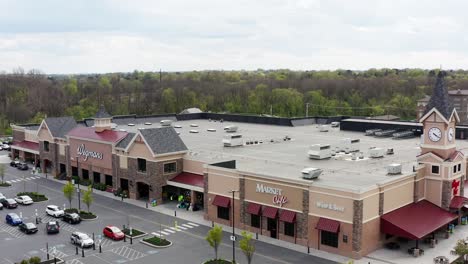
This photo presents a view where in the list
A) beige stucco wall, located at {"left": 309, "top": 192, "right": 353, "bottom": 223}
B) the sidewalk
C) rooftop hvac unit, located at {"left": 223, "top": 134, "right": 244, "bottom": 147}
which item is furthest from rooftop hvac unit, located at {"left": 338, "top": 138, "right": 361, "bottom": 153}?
the sidewalk

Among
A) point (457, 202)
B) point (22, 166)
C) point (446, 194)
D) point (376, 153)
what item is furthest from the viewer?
point (22, 166)

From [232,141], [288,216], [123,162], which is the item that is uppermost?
[232,141]

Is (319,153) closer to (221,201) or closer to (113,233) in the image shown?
(221,201)

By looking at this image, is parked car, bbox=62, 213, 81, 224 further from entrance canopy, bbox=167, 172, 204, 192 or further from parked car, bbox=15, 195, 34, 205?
entrance canopy, bbox=167, 172, 204, 192

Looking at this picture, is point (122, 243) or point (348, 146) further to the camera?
point (348, 146)

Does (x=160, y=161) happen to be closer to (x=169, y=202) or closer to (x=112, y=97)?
(x=169, y=202)

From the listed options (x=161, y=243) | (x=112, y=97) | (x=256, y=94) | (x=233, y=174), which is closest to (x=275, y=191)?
(x=233, y=174)

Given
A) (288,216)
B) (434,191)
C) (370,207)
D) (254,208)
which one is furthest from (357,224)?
(434,191)
